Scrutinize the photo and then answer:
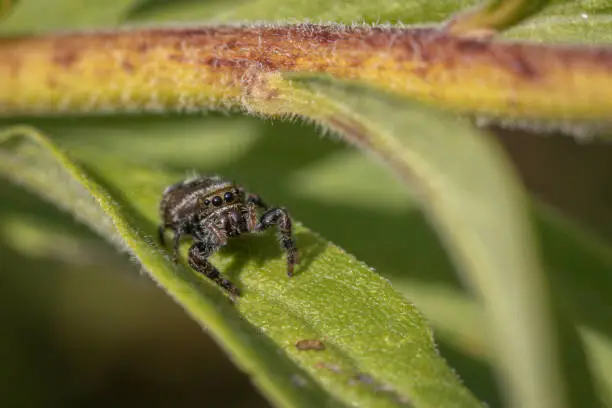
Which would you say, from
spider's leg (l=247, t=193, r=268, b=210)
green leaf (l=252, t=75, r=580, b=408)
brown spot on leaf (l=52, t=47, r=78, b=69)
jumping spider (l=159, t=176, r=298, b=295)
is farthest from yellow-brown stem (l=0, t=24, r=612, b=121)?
spider's leg (l=247, t=193, r=268, b=210)

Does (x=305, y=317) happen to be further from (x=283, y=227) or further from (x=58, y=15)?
(x=58, y=15)

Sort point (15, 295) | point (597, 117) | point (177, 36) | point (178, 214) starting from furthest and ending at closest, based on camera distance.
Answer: point (15, 295) < point (178, 214) < point (177, 36) < point (597, 117)

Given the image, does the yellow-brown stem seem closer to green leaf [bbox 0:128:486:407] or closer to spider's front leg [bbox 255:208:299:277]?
green leaf [bbox 0:128:486:407]

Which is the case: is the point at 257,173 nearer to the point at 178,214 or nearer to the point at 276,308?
the point at 178,214

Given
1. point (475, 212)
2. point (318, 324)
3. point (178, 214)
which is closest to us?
point (475, 212)

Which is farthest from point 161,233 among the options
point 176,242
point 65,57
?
point 65,57

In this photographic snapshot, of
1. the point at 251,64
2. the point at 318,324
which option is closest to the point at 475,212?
the point at 318,324

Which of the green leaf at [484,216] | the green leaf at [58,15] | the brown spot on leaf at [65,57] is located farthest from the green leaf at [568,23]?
the green leaf at [58,15]
